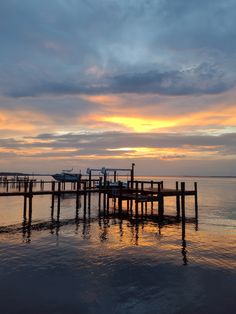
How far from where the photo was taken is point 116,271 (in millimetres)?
14203

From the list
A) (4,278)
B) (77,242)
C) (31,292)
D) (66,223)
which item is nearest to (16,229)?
(66,223)

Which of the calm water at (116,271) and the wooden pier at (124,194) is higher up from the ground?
the wooden pier at (124,194)

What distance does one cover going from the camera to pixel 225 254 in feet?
57.9

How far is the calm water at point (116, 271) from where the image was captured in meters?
10.8

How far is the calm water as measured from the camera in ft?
35.6

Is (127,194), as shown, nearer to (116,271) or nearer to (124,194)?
(124,194)

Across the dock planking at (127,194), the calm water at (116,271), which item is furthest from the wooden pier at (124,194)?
the calm water at (116,271)

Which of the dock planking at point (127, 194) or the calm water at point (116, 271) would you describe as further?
the dock planking at point (127, 194)

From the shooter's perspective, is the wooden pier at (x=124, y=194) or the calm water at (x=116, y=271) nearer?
the calm water at (x=116, y=271)

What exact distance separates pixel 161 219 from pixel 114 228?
7.02 meters

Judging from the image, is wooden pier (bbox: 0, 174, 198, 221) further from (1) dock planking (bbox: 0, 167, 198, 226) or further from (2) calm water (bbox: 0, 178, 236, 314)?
(2) calm water (bbox: 0, 178, 236, 314)

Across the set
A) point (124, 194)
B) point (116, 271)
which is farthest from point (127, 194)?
point (116, 271)

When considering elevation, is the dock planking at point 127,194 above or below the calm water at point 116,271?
above

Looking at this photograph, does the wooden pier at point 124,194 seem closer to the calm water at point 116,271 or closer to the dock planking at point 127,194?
the dock planking at point 127,194
